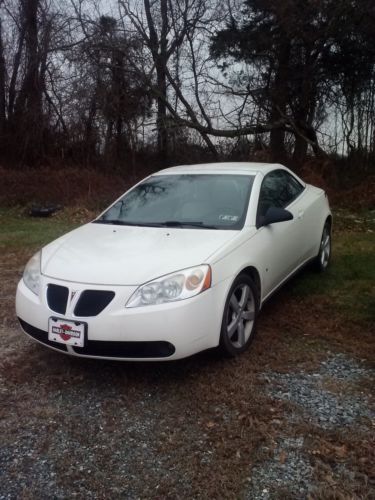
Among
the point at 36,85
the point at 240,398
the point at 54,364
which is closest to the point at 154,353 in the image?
the point at 240,398

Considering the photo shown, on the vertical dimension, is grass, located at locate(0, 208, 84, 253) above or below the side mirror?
below

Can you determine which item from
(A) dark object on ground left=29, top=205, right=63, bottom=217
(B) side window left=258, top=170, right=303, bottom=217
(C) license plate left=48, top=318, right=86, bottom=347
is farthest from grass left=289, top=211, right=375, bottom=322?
(A) dark object on ground left=29, top=205, right=63, bottom=217

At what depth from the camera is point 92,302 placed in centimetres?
310

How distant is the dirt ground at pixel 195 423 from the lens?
2352 millimetres

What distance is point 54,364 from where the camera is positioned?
142 inches

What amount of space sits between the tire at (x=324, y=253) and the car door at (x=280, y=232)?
74cm

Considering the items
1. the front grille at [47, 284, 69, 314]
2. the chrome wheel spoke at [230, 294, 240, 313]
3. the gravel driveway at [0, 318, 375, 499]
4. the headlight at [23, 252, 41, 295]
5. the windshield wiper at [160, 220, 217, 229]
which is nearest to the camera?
the gravel driveway at [0, 318, 375, 499]

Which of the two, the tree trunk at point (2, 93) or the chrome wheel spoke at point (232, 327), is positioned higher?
the tree trunk at point (2, 93)

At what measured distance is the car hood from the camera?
126 inches

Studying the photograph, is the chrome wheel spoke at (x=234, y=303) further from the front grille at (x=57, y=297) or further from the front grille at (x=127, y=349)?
the front grille at (x=57, y=297)

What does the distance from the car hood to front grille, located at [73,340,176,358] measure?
15.3 inches

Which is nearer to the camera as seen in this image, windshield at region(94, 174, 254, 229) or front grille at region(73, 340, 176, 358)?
front grille at region(73, 340, 176, 358)

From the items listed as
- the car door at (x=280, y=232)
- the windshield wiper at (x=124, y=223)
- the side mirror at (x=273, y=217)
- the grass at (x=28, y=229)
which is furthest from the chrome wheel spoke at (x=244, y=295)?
the grass at (x=28, y=229)

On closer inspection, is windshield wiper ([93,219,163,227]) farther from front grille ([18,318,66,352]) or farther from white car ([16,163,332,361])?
front grille ([18,318,66,352])
